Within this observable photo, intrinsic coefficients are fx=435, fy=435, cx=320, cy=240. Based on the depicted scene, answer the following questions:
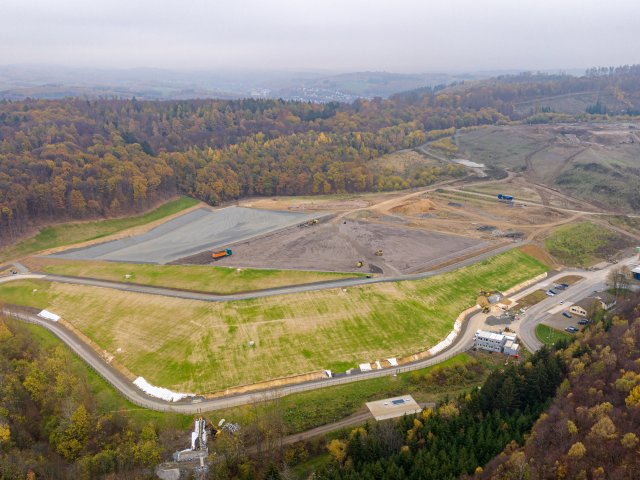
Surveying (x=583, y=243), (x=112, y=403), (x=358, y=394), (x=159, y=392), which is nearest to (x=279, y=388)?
(x=358, y=394)

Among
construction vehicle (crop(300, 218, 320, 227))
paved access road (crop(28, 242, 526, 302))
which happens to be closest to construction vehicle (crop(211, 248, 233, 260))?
paved access road (crop(28, 242, 526, 302))

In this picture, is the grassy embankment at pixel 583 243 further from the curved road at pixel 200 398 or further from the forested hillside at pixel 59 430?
the forested hillside at pixel 59 430

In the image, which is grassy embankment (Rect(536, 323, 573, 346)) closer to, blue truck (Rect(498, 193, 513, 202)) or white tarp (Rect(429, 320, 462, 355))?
white tarp (Rect(429, 320, 462, 355))

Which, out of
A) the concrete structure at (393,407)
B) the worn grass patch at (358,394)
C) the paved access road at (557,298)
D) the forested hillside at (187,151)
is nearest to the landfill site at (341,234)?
the forested hillside at (187,151)

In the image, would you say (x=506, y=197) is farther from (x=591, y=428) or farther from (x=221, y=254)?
(x=591, y=428)

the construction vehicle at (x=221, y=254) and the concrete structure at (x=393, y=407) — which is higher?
the construction vehicle at (x=221, y=254)
